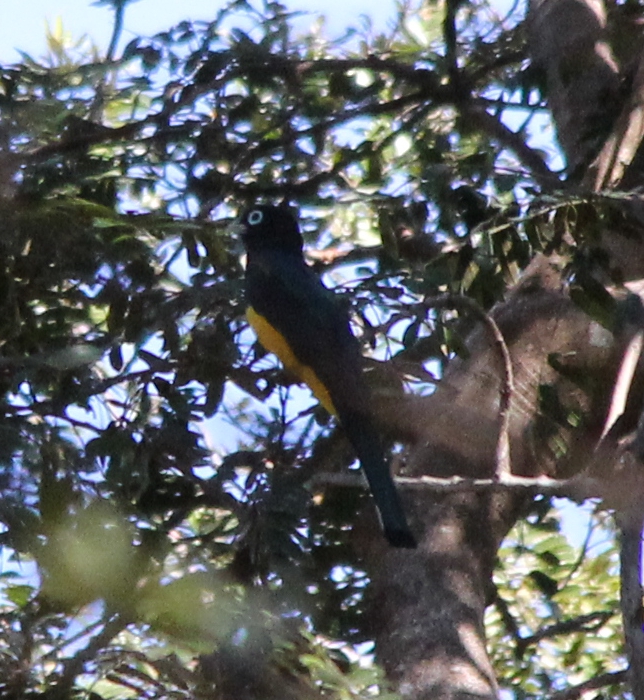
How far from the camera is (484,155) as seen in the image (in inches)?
155

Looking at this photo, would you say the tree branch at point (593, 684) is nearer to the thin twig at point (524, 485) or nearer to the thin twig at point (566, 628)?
the thin twig at point (566, 628)

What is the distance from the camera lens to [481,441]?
3820mm

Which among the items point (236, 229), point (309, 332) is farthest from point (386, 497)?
point (236, 229)

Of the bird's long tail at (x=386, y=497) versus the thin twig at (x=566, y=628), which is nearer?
the bird's long tail at (x=386, y=497)

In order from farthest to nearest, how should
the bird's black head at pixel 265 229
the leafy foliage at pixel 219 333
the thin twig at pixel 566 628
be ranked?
1. the bird's black head at pixel 265 229
2. the thin twig at pixel 566 628
3. the leafy foliage at pixel 219 333

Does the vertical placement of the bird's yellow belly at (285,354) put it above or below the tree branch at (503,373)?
above

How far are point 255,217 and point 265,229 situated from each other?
5cm

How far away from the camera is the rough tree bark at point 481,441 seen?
11.5 feet

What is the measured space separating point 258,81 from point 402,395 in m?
1.26

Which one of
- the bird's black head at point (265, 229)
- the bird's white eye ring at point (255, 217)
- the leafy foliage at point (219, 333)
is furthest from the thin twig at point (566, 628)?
the bird's white eye ring at point (255, 217)

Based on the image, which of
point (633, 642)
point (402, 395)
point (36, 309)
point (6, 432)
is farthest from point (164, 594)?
point (36, 309)

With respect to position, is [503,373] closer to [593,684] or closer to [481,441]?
[481,441]

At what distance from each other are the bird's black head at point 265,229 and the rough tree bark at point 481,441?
0.75 metres

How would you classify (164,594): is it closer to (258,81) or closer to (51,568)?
(51,568)
